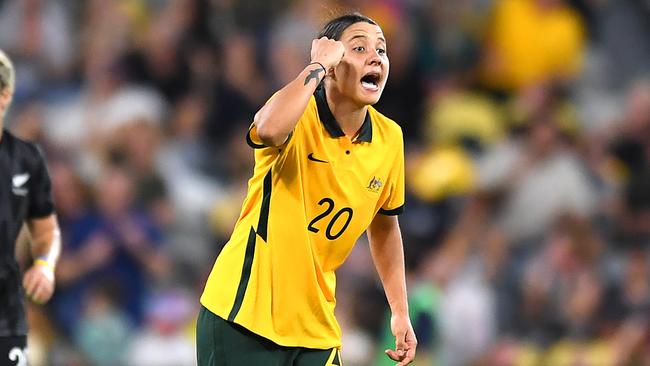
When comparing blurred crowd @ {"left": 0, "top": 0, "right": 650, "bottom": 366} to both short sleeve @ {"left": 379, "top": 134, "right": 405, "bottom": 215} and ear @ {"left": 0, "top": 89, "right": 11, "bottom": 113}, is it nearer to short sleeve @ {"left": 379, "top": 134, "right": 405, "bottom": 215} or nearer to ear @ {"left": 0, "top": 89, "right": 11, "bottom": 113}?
short sleeve @ {"left": 379, "top": 134, "right": 405, "bottom": 215}

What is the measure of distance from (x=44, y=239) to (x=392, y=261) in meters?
1.59

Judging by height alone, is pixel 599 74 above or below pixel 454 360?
above

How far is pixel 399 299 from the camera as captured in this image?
4.79 meters

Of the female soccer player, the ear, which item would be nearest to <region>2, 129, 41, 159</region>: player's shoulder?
the ear

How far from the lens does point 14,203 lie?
203 inches

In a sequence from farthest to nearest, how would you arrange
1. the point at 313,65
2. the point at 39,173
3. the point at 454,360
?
the point at 454,360 < the point at 39,173 < the point at 313,65

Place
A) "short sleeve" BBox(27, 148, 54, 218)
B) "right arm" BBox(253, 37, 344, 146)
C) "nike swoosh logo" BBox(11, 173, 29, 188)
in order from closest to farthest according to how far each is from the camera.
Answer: "right arm" BBox(253, 37, 344, 146) → "nike swoosh logo" BBox(11, 173, 29, 188) → "short sleeve" BBox(27, 148, 54, 218)

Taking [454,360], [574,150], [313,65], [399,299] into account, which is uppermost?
[313,65]

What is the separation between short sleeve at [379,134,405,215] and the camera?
4.64 metres

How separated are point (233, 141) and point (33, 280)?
4.76 m

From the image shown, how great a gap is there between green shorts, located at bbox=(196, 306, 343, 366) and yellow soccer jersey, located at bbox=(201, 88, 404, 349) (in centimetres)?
4

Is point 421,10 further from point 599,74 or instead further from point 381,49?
point 381,49

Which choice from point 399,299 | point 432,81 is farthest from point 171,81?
point 399,299

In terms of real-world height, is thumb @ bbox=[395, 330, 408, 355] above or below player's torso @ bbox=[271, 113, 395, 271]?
below
